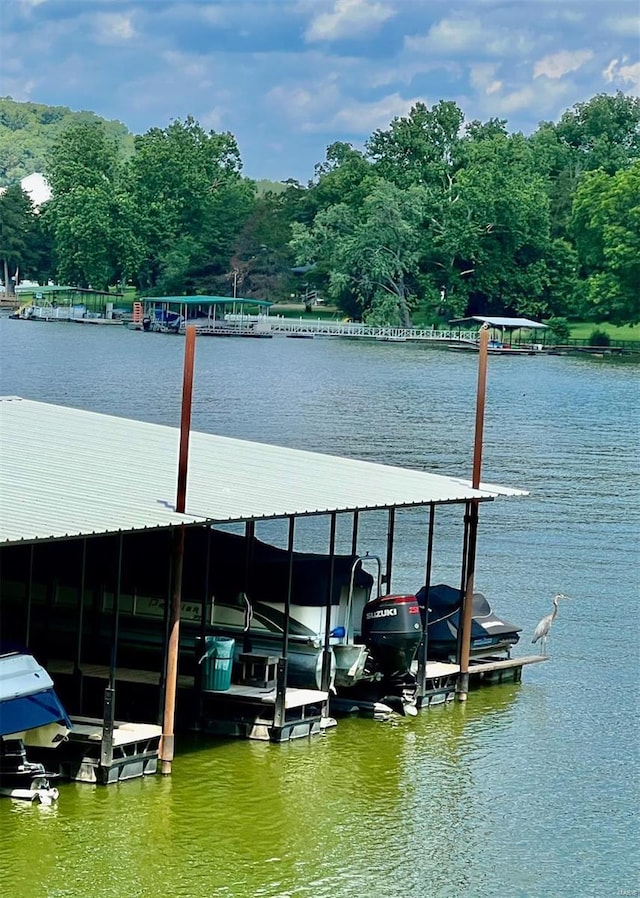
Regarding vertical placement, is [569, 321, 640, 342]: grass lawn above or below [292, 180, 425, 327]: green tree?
below

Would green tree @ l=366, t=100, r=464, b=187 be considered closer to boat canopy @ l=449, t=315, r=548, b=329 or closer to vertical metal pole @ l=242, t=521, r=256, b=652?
boat canopy @ l=449, t=315, r=548, b=329

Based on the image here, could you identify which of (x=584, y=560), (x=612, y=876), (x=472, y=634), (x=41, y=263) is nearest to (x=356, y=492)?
(x=472, y=634)

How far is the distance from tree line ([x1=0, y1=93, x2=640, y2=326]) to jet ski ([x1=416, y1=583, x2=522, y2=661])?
96.1m

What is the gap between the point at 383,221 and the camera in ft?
392

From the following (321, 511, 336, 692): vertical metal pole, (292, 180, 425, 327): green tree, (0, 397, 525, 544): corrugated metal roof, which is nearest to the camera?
(0, 397, 525, 544): corrugated metal roof

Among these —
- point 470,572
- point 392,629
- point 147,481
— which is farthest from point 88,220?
point 392,629

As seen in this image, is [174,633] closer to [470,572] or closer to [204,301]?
[470,572]

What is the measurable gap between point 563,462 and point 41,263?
11079cm

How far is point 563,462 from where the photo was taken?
50.5 meters

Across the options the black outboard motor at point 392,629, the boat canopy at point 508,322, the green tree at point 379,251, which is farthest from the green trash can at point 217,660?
the green tree at point 379,251

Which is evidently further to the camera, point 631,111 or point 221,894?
point 631,111

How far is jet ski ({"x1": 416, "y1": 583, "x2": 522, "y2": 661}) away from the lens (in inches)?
806

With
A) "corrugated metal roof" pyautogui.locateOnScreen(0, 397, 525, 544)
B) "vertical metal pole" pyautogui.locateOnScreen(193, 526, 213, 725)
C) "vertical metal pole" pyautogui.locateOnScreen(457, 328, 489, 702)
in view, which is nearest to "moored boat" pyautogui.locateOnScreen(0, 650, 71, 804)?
"corrugated metal roof" pyautogui.locateOnScreen(0, 397, 525, 544)

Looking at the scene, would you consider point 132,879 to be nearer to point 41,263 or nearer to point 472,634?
point 472,634
